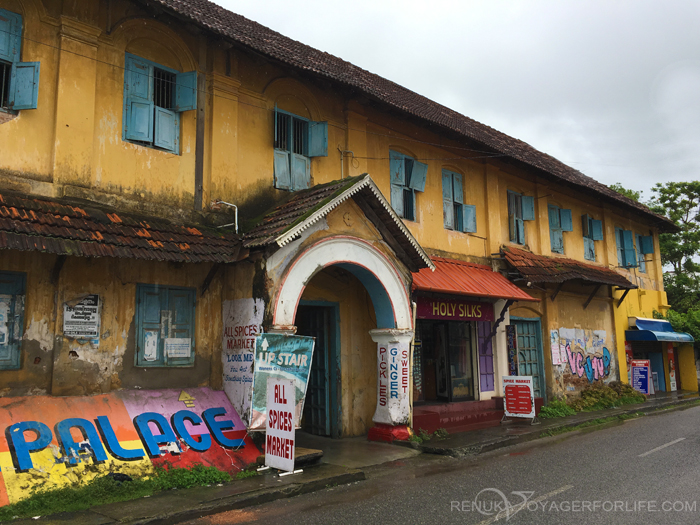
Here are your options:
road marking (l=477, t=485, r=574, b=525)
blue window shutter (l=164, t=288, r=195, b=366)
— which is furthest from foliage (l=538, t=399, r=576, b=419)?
blue window shutter (l=164, t=288, r=195, b=366)

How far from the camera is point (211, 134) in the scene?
960 centimetres

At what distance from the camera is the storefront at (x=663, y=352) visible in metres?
20.2

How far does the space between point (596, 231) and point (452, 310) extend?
912 cm

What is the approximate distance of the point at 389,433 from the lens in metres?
10.6

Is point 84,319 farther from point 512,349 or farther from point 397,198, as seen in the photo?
point 512,349

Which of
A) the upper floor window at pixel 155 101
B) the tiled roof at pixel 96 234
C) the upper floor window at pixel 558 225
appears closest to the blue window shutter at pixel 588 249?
the upper floor window at pixel 558 225

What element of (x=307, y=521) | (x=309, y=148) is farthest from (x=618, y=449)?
(x=309, y=148)

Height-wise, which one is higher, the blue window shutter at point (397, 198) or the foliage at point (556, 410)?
the blue window shutter at point (397, 198)

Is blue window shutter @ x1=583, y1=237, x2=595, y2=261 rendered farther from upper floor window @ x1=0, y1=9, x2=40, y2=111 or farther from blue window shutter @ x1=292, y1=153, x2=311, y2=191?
upper floor window @ x1=0, y1=9, x2=40, y2=111

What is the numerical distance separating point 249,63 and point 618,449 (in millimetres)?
9347

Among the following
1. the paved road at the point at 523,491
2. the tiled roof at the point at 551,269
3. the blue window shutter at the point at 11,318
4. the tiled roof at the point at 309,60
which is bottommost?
the paved road at the point at 523,491

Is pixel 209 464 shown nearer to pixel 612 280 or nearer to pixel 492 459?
pixel 492 459

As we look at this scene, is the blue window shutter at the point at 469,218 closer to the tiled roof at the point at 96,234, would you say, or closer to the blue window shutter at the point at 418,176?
the blue window shutter at the point at 418,176

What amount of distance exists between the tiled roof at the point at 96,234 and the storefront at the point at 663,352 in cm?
1651
